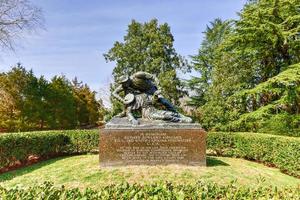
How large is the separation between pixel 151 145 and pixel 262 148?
17.2 ft

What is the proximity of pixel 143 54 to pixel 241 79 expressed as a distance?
9.10 meters

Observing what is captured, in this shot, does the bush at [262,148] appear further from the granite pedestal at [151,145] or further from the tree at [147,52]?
the tree at [147,52]

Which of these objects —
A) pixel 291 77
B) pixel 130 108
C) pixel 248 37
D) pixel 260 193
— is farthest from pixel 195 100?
pixel 260 193

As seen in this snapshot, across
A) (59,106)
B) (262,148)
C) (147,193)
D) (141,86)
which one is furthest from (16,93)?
(147,193)

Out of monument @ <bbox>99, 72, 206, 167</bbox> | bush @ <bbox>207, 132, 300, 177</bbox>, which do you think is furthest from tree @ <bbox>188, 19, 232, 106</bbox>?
monument @ <bbox>99, 72, 206, 167</bbox>

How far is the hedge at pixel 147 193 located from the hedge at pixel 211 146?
7.31 m

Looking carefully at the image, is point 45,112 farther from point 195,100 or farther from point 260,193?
point 260,193

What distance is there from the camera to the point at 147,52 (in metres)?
25.4

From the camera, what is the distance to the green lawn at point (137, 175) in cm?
788

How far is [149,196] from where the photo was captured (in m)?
3.17

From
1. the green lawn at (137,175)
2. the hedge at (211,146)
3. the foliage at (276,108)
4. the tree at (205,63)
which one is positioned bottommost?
the green lawn at (137,175)

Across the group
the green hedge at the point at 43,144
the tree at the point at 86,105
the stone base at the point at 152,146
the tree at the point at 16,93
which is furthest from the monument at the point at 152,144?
the tree at the point at 86,105

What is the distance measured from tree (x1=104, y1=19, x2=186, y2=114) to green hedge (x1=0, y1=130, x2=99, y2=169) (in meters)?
11.7

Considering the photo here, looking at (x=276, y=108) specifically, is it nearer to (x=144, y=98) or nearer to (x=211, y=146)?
(x=211, y=146)
